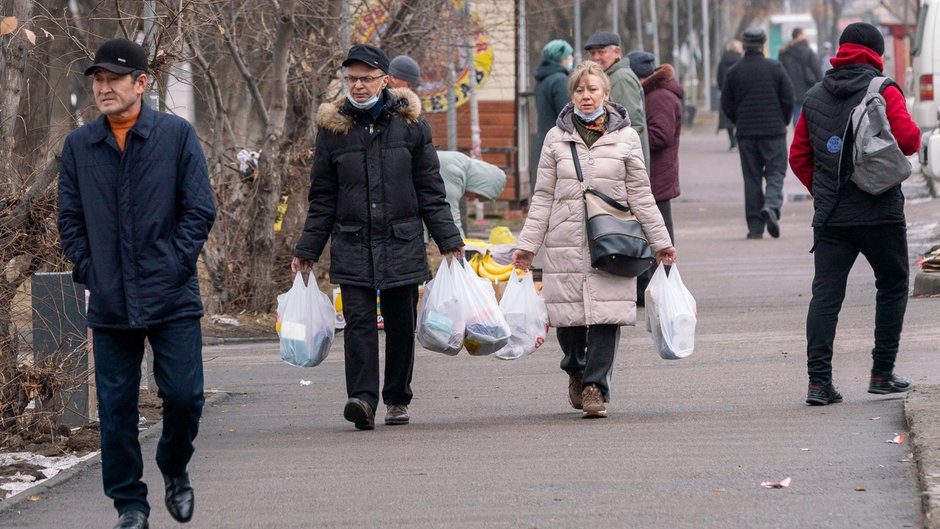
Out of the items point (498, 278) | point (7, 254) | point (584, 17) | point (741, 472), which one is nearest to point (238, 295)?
point (498, 278)

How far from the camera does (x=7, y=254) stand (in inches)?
310

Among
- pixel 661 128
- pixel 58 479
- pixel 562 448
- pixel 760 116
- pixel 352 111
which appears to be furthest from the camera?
pixel 760 116

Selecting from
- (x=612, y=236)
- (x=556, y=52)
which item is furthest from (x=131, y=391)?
(x=556, y=52)

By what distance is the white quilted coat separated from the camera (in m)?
8.14

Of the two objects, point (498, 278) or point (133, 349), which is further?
point (498, 278)

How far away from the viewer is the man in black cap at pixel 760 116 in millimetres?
16641

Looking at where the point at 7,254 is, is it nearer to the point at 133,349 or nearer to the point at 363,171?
the point at 363,171

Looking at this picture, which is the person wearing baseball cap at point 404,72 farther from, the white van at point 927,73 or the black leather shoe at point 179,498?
the white van at point 927,73

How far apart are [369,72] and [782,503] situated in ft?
9.93

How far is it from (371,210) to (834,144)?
85.2 inches

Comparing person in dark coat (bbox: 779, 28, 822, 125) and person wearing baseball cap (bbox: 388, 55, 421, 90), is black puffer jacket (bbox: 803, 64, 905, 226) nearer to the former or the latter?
person wearing baseball cap (bbox: 388, 55, 421, 90)

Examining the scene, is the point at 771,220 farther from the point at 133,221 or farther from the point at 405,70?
the point at 133,221

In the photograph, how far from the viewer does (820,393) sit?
26.6 ft

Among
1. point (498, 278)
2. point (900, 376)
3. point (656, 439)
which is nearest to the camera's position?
point (656, 439)
